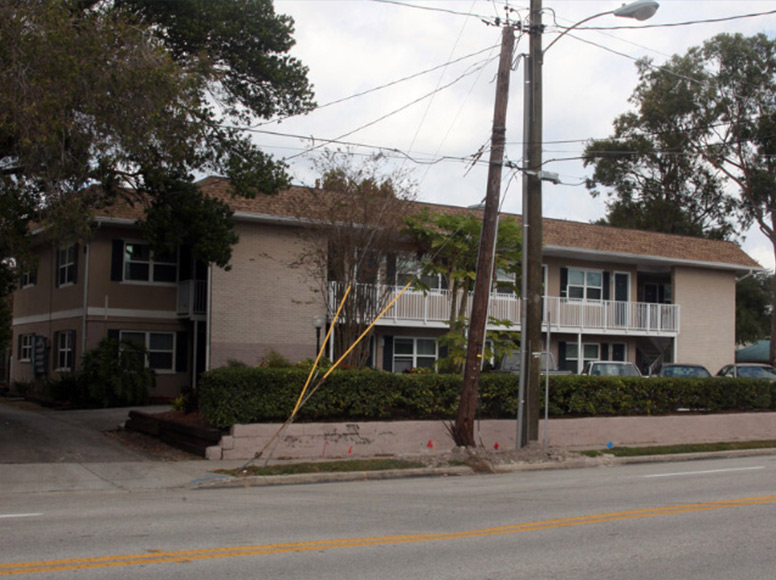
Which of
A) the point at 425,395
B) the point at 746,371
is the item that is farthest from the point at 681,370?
the point at 425,395

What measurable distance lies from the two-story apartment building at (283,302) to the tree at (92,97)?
200 inches

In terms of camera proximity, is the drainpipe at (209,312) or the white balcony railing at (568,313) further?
the white balcony railing at (568,313)

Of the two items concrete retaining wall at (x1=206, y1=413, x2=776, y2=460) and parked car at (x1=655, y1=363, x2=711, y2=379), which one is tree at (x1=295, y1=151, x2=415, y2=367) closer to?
concrete retaining wall at (x1=206, y1=413, x2=776, y2=460)

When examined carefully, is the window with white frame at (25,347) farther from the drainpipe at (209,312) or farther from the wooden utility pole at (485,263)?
the wooden utility pole at (485,263)

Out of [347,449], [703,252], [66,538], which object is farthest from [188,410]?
[703,252]

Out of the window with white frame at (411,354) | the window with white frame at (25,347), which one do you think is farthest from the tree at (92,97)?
the window with white frame at (25,347)

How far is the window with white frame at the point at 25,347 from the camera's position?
3167cm

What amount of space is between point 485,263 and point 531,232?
4.35ft

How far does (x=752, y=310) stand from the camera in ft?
181

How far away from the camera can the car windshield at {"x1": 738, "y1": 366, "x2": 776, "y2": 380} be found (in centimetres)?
2997


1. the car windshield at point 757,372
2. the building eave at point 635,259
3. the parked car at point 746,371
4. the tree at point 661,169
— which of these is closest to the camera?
the parked car at point 746,371

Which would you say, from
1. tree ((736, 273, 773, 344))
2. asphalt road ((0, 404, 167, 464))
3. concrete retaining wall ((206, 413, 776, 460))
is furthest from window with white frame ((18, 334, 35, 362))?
tree ((736, 273, 773, 344))

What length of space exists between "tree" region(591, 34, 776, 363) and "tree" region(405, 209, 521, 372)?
27437 mm

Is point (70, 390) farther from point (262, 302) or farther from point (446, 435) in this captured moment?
point (446, 435)
